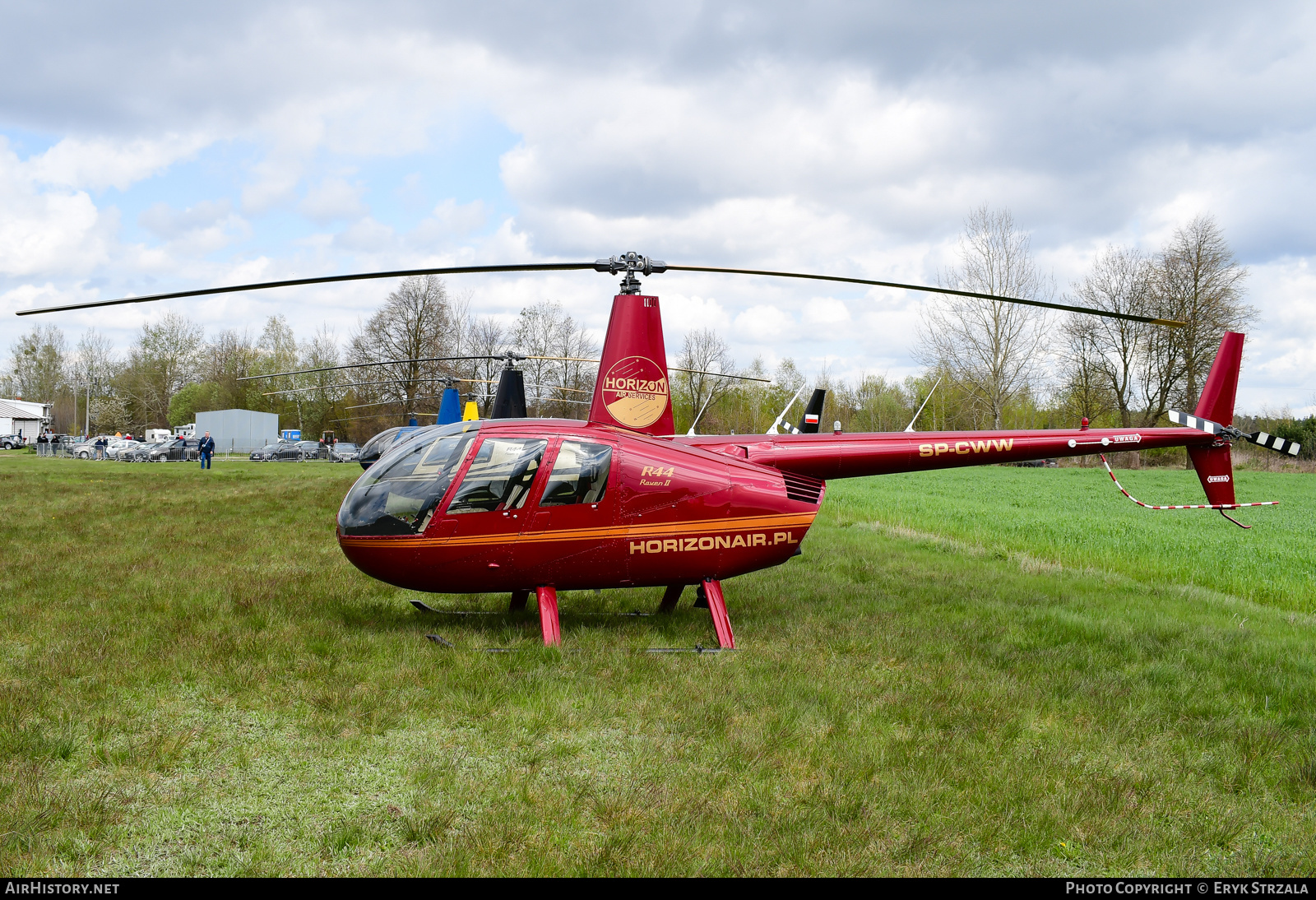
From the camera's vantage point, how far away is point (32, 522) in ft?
48.0

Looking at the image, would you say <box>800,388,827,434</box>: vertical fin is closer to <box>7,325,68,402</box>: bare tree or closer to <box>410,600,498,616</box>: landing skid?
<box>410,600,498,616</box>: landing skid

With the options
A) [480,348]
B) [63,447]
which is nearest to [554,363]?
[480,348]

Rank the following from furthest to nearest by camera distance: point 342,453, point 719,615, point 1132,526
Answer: point 342,453, point 1132,526, point 719,615

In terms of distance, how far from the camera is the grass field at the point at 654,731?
3.63 metres

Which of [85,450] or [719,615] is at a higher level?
[719,615]

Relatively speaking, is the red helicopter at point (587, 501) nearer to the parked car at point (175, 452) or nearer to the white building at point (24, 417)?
the parked car at point (175, 452)

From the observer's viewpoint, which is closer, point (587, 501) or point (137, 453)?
point (587, 501)

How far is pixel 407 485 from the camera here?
678cm

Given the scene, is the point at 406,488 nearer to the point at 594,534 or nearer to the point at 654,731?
the point at 594,534

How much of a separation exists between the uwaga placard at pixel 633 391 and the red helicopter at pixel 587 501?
1 cm

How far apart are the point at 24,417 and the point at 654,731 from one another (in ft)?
372

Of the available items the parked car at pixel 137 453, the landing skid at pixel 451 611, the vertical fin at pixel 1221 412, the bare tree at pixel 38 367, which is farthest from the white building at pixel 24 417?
the vertical fin at pixel 1221 412
